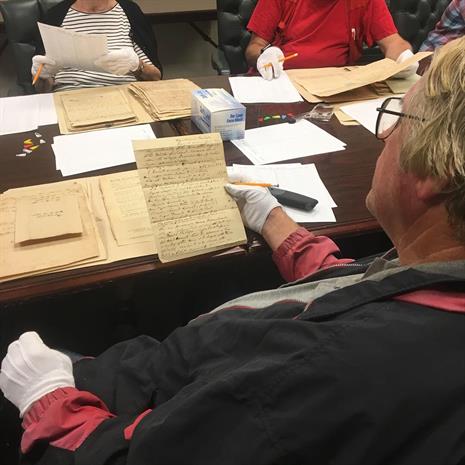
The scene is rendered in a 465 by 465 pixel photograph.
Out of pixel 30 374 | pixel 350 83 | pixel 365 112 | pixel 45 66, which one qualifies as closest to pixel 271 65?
pixel 350 83

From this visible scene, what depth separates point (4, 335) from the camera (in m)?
1.21

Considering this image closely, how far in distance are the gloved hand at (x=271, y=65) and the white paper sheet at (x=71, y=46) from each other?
597mm

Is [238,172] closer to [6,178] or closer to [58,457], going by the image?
[6,178]

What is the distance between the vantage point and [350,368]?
463mm

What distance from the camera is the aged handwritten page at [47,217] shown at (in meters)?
0.90

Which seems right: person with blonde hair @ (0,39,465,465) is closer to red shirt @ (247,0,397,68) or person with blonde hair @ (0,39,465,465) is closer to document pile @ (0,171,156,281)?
document pile @ (0,171,156,281)

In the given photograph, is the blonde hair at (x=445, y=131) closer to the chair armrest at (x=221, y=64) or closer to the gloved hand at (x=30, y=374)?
the gloved hand at (x=30, y=374)

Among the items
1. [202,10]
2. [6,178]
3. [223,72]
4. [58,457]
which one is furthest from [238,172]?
[202,10]

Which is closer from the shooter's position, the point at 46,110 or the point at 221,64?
the point at 46,110

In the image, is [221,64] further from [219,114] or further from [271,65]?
[219,114]

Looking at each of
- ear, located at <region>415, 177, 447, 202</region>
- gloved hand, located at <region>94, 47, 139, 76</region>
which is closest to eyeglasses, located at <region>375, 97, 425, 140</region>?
ear, located at <region>415, 177, 447, 202</region>

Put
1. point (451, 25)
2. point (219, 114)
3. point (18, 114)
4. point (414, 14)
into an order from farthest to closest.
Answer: point (414, 14) < point (451, 25) < point (18, 114) < point (219, 114)

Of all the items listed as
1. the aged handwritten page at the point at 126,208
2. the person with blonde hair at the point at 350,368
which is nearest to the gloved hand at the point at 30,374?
the person with blonde hair at the point at 350,368

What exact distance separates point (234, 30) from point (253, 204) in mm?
1527
